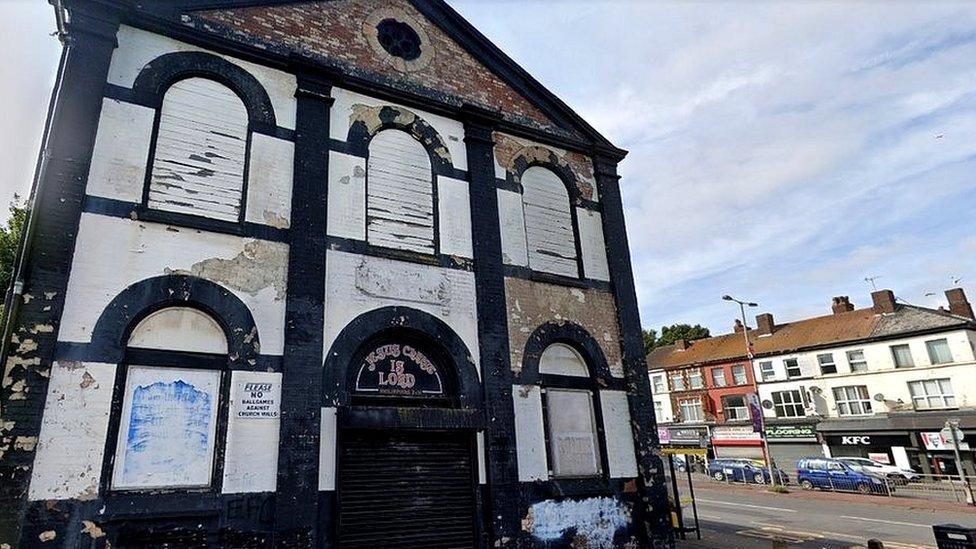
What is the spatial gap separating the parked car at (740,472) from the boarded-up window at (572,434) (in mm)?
24272

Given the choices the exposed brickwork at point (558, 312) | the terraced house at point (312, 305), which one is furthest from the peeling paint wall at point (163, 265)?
the exposed brickwork at point (558, 312)

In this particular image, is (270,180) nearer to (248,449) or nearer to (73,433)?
(248,449)

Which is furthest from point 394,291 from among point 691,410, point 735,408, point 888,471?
point 691,410

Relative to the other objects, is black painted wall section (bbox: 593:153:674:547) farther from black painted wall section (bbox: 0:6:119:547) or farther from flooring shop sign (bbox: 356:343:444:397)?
black painted wall section (bbox: 0:6:119:547)

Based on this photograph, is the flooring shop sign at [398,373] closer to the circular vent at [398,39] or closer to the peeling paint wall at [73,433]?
the peeling paint wall at [73,433]

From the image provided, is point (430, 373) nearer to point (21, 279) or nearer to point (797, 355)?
point (21, 279)

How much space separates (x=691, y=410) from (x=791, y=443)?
8.60 meters

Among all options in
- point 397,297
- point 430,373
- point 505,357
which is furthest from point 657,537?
point 397,297

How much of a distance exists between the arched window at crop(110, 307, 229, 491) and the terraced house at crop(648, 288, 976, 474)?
31333 millimetres

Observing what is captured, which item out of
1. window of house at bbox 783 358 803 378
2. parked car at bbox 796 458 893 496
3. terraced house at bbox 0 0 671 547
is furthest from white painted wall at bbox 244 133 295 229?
window of house at bbox 783 358 803 378

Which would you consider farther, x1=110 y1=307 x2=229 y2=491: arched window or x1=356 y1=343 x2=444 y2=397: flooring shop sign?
x1=356 y1=343 x2=444 y2=397: flooring shop sign

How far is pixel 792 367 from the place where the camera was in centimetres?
3788

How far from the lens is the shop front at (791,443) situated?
→ 35.3 m

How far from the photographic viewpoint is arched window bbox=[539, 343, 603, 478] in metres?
9.77
